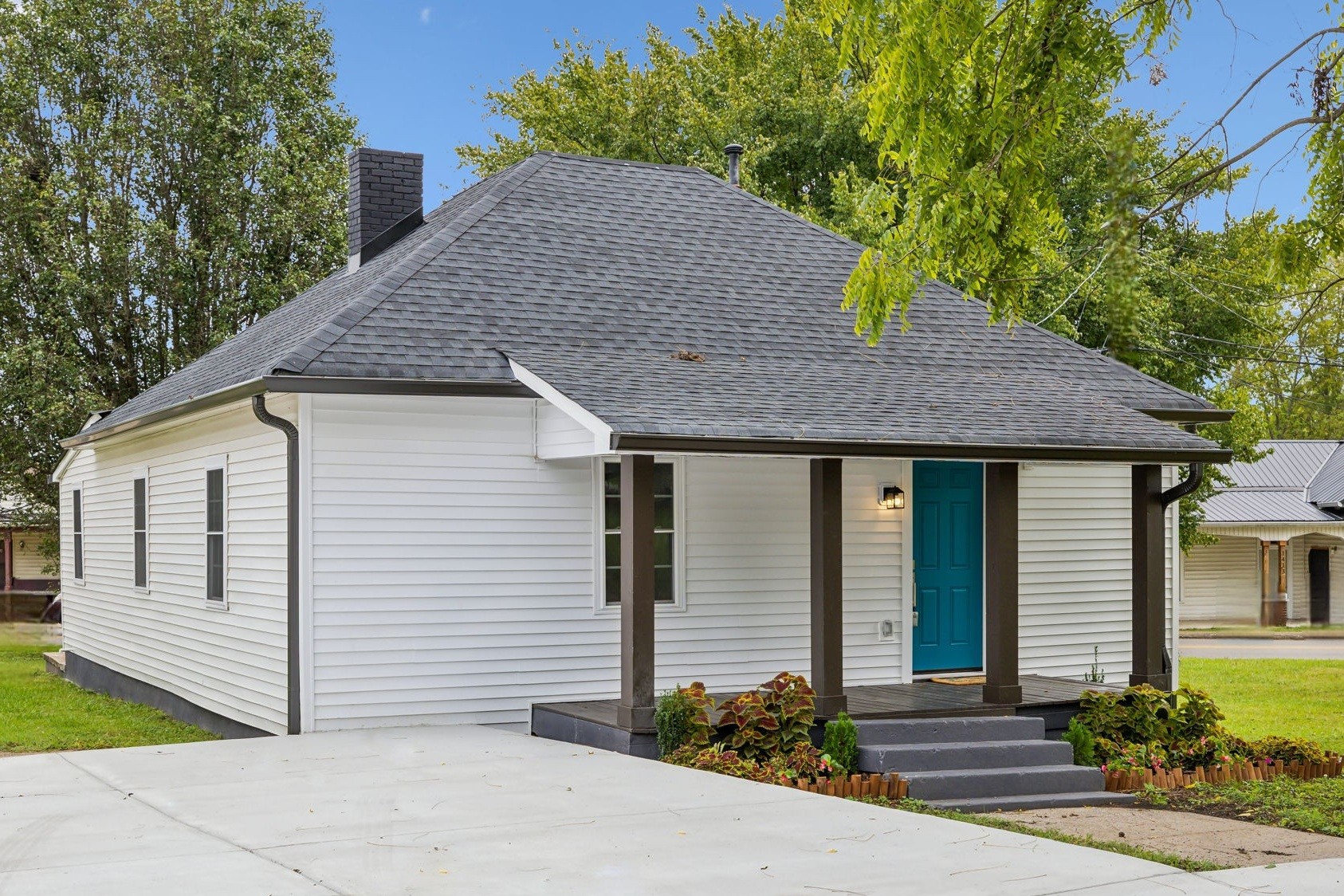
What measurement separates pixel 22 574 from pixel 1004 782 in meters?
35.4

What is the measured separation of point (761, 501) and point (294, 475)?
4086 mm

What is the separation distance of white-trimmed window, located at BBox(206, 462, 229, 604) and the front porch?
3.53 meters

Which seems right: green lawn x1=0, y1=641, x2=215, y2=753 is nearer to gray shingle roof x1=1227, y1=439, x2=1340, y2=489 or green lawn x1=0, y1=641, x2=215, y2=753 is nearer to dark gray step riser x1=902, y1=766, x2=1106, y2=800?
dark gray step riser x1=902, y1=766, x2=1106, y2=800

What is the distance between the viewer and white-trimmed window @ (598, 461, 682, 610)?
1224 cm

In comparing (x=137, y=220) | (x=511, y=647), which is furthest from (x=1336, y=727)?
(x=137, y=220)

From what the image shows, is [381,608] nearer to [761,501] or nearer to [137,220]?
[761,501]

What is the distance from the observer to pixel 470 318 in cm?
1233

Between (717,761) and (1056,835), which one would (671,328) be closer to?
(717,761)

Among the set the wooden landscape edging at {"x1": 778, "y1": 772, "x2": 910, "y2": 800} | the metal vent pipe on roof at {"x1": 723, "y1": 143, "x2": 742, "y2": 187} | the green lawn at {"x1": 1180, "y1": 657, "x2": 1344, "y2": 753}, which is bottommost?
the green lawn at {"x1": 1180, "y1": 657, "x2": 1344, "y2": 753}

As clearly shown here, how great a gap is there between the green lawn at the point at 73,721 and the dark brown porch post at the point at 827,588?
19.4 ft

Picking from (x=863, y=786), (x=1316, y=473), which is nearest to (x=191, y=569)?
(x=863, y=786)

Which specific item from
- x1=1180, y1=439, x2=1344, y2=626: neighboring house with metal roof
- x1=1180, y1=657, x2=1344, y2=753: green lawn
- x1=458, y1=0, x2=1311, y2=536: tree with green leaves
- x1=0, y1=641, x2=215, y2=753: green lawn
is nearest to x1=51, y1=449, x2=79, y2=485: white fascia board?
x1=0, y1=641, x2=215, y2=753: green lawn

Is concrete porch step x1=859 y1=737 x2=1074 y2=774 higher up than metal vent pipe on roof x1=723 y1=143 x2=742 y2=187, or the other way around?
metal vent pipe on roof x1=723 y1=143 x2=742 y2=187

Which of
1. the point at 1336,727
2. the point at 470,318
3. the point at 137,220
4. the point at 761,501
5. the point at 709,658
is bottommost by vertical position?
the point at 1336,727
